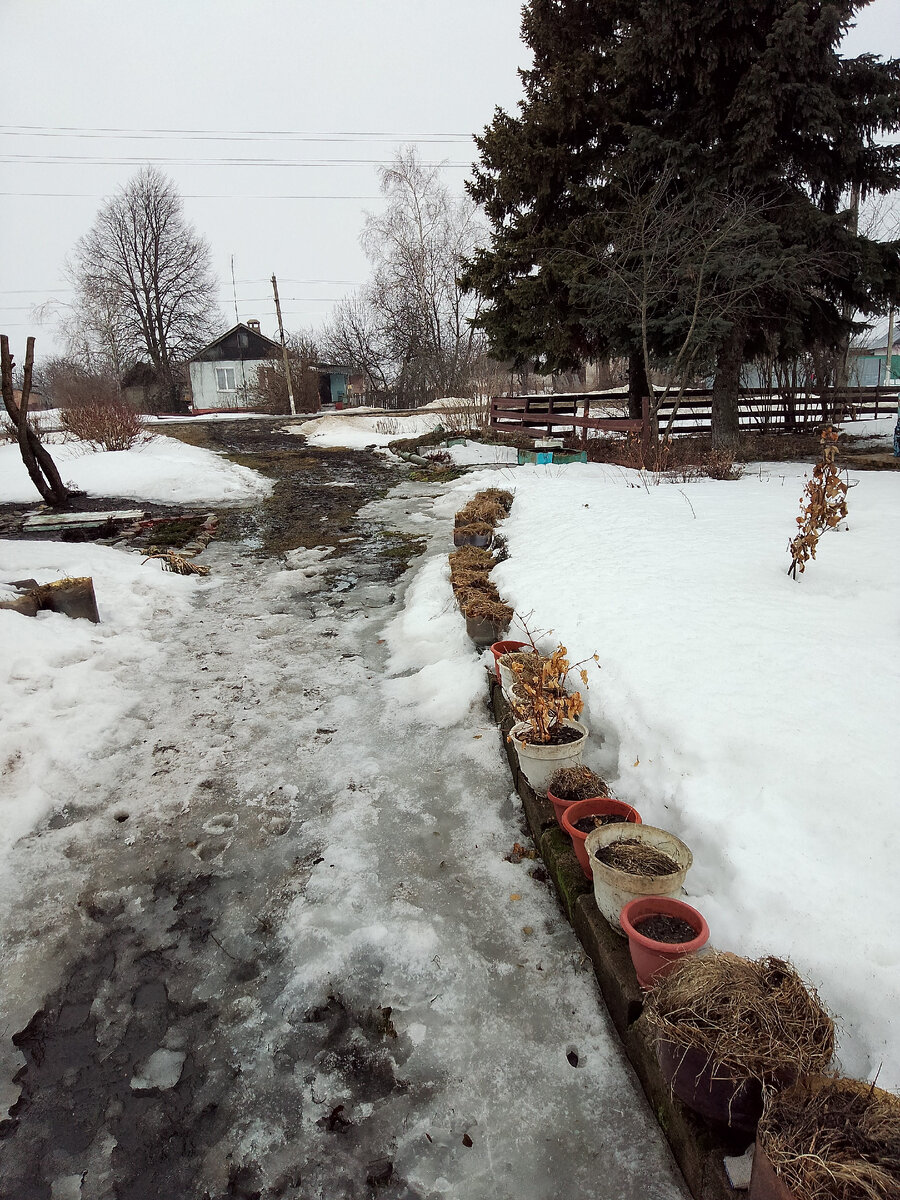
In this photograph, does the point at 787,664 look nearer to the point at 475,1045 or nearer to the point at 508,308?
the point at 475,1045

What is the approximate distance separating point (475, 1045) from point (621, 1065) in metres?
0.43

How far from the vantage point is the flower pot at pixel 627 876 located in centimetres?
196

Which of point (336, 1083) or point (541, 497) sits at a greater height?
point (541, 497)

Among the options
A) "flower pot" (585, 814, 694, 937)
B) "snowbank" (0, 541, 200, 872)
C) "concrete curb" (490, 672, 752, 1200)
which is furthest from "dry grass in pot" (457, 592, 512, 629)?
"flower pot" (585, 814, 694, 937)

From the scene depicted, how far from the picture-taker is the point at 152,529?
886 centimetres

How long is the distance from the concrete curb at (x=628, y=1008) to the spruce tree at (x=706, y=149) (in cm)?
985

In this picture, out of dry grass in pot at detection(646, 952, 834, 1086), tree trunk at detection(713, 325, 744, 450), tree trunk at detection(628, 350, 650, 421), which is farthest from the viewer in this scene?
tree trunk at detection(628, 350, 650, 421)

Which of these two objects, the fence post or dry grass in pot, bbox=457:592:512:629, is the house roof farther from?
dry grass in pot, bbox=457:592:512:629

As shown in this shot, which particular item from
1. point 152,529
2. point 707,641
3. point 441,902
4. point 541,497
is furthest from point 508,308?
point 441,902

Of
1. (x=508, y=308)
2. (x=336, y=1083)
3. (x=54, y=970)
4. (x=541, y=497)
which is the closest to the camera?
(x=336, y=1083)

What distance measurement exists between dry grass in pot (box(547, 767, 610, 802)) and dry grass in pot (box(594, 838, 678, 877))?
373mm

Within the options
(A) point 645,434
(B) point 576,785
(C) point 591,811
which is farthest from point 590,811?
(A) point 645,434

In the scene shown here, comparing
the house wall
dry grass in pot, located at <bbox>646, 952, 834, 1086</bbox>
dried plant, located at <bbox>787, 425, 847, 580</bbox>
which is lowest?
dry grass in pot, located at <bbox>646, 952, 834, 1086</bbox>

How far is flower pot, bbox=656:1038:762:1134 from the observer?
4.63 feet
